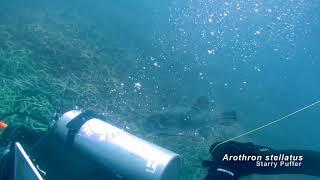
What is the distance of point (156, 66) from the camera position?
1177 cm

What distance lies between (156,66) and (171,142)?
15.5 feet

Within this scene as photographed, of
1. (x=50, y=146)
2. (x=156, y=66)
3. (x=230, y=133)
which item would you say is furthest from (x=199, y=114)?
(x=50, y=146)

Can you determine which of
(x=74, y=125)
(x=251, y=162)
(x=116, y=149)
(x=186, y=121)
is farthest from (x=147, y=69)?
(x=251, y=162)

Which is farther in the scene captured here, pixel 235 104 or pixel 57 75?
pixel 235 104

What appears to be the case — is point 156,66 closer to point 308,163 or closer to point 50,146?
point 50,146

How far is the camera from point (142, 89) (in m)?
9.48

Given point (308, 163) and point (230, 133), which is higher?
point (230, 133)

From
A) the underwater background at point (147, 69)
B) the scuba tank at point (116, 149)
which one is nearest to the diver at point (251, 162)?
the scuba tank at point (116, 149)

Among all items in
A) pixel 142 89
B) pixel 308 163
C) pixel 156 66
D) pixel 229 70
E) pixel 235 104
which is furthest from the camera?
pixel 229 70

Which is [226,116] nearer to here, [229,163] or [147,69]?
[147,69]

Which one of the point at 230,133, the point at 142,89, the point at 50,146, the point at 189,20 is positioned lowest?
the point at 50,146

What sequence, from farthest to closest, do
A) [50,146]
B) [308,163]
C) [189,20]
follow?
[189,20] → [50,146] → [308,163]

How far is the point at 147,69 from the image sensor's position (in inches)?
439

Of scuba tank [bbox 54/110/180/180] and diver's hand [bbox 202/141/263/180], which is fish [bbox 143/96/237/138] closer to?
scuba tank [bbox 54/110/180/180]
